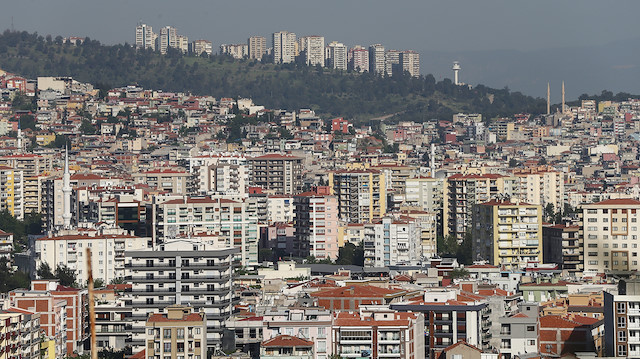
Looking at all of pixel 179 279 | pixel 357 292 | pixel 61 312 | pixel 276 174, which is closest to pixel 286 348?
pixel 179 279

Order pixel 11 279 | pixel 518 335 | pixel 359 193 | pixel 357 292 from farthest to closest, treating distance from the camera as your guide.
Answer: pixel 359 193
pixel 11 279
pixel 357 292
pixel 518 335

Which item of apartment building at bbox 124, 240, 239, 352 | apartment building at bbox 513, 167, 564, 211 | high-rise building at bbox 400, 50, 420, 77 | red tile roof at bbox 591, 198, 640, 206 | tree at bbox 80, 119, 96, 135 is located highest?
high-rise building at bbox 400, 50, 420, 77

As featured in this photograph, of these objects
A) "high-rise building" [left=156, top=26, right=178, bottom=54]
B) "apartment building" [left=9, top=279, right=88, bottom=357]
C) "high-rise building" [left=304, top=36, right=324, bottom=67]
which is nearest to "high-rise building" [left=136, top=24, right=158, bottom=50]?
"high-rise building" [left=156, top=26, right=178, bottom=54]

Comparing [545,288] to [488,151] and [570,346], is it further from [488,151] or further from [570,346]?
[488,151]

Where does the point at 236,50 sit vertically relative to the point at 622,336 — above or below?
above

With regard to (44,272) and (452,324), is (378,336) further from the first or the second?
(44,272)

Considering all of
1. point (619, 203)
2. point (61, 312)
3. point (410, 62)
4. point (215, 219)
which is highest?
point (410, 62)

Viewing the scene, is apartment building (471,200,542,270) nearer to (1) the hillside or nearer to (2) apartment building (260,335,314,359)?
(2) apartment building (260,335,314,359)
